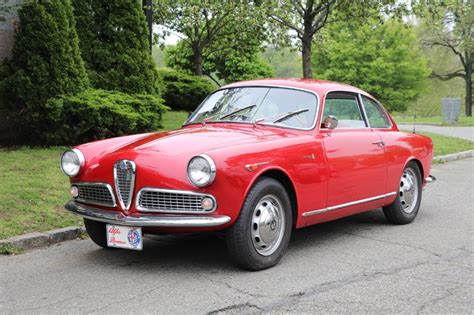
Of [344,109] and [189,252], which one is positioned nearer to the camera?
[189,252]

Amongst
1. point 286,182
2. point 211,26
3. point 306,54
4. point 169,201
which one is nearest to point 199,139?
point 169,201

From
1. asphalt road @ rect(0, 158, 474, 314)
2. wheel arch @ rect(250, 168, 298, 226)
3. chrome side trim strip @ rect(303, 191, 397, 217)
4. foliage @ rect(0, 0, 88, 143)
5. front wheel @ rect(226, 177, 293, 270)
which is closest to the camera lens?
asphalt road @ rect(0, 158, 474, 314)

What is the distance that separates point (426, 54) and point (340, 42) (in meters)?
7.53

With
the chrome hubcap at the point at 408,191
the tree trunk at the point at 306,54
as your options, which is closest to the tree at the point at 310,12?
the tree trunk at the point at 306,54

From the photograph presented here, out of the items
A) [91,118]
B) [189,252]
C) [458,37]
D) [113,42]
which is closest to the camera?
[189,252]

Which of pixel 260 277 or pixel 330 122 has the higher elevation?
pixel 330 122

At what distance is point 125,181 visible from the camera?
4.79 m

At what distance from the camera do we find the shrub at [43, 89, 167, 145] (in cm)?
998

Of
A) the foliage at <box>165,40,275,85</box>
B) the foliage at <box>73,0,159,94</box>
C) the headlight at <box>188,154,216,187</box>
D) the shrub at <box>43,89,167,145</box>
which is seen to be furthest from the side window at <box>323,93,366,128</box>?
the foliage at <box>165,40,275,85</box>

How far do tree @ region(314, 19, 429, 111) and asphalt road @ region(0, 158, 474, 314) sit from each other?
35.6 metres

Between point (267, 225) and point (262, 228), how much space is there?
55 mm

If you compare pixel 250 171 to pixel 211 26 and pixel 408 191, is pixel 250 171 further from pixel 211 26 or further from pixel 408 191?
pixel 211 26

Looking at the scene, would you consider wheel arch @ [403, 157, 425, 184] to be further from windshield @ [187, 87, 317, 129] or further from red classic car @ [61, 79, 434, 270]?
windshield @ [187, 87, 317, 129]

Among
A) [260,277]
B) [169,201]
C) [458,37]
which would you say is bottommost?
[260,277]
